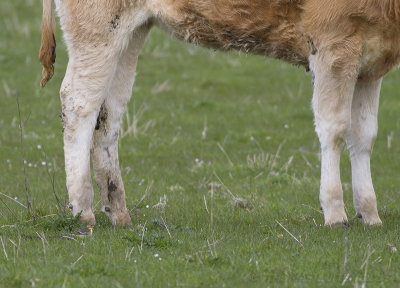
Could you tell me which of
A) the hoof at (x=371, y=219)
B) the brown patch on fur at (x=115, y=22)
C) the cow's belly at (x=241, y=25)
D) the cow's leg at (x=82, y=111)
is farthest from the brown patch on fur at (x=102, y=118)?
the hoof at (x=371, y=219)

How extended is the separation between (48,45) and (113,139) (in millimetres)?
1080

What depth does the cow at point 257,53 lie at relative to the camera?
6738 mm

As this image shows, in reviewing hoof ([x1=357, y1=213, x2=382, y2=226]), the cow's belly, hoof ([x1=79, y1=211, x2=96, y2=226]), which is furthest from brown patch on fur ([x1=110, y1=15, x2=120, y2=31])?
hoof ([x1=357, y1=213, x2=382, y2=226])

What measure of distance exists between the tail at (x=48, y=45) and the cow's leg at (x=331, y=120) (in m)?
2.43

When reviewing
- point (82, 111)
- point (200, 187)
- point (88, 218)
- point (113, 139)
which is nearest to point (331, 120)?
point (113, 139)

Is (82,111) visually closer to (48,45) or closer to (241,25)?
(48,45)

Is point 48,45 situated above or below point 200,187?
above

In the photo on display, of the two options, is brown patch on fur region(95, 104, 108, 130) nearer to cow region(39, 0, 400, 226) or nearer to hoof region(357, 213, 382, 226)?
cow region(39, 0, 400, 226)

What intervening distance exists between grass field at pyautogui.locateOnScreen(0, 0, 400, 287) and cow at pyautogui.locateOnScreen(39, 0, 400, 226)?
342mm

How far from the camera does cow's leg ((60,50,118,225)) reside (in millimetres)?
6914

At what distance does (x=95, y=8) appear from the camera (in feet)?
23.1

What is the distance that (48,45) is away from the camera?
7383 mm

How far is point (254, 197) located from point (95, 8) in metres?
2.77

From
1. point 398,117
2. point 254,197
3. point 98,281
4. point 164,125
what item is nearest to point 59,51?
point 164,125
